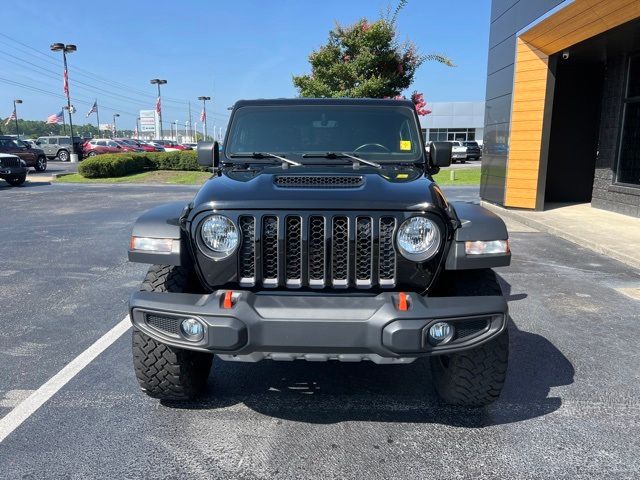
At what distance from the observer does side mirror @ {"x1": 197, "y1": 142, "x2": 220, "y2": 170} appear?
4.11 metres

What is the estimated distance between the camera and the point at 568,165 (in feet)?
43.4

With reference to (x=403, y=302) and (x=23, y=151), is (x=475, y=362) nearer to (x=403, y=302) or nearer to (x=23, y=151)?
(x=403, y=302)

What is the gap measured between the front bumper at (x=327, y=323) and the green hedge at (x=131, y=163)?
20.1 metres

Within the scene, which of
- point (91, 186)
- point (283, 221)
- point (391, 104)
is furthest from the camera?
point (91, 186)

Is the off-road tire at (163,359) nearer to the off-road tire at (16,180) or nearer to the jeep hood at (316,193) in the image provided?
the jeep hood at (316,193)

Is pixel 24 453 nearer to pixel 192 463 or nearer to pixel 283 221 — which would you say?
pixel 192 463

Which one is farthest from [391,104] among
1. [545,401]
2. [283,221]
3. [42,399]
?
[42,399]

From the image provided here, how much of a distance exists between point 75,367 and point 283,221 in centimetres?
216

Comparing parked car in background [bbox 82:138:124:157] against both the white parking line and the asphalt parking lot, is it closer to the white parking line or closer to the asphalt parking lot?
the asphalt parking lot

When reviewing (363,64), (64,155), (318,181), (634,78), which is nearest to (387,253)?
(318,181)

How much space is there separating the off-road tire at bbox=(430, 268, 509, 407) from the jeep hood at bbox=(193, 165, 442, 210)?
52cm

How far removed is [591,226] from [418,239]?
8403 mm

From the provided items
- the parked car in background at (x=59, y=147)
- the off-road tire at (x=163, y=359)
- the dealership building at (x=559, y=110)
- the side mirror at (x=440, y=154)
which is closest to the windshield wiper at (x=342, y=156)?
the side mirror at (x=440, y=154)

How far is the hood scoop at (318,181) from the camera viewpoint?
303cm
